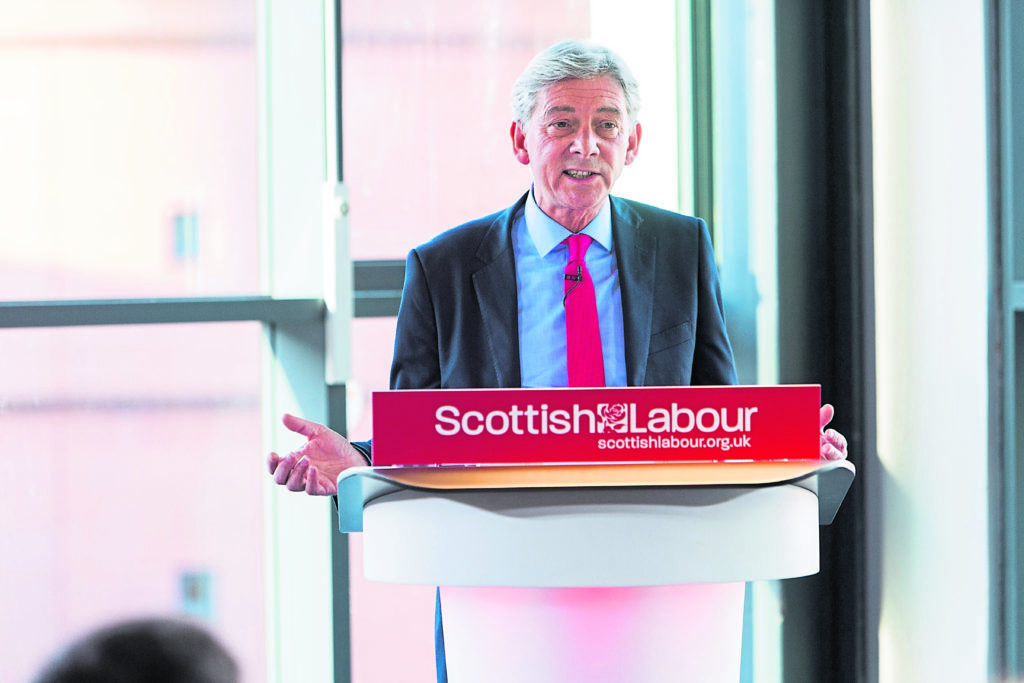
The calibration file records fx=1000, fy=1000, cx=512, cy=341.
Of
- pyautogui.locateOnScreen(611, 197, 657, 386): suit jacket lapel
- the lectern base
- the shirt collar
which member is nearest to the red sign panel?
the lectern base

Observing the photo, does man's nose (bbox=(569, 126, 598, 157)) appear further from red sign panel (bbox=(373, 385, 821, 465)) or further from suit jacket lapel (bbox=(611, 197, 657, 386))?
red sign panel (bbox=(373, 385, 821, 465))

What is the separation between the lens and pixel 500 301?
1.41 m

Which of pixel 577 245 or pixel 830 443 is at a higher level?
pixel 577 245

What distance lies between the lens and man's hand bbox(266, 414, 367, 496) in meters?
1.05

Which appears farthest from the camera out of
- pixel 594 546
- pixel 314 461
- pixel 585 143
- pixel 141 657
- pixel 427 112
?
pixel 427 112

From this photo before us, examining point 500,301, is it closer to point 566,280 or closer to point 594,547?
point 566,280

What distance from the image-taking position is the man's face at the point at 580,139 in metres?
1.35

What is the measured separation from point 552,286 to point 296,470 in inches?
20.2

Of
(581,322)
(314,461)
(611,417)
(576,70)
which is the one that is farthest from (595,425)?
(576,70)

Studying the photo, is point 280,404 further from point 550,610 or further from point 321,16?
point 550,610

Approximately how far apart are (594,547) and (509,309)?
607mm

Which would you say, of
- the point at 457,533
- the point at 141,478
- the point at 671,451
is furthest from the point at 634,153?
the point at 141,478

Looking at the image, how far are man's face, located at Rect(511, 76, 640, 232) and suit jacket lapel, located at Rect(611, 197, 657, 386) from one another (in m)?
0.08

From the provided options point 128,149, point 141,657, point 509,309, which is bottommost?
point 141,657
